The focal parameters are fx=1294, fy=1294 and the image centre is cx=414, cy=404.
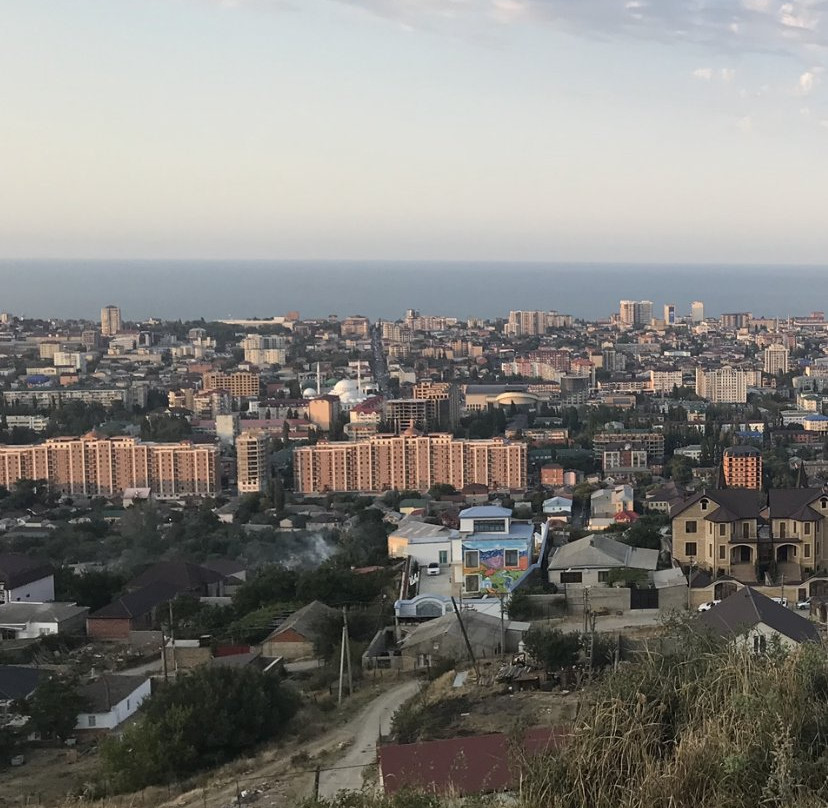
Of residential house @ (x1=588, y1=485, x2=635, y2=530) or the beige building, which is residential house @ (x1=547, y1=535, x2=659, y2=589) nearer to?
residential house @ (x1=588, y1=485, x2=635, y2=530)

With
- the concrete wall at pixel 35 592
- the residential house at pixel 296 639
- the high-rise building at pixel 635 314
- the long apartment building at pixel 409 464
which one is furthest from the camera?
the high-rise building at pixel 635 314

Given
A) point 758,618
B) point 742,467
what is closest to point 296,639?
point 758,618

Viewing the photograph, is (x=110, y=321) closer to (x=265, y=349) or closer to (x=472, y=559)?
(x=265, y=349)

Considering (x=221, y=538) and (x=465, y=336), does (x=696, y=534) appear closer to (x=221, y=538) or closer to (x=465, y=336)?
(x=221, y=538)

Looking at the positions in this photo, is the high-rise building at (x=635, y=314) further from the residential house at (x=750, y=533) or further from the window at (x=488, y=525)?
the residential house at (x=750, y=533)

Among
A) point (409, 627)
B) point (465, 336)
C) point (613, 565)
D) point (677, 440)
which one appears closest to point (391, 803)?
point (409, 627)

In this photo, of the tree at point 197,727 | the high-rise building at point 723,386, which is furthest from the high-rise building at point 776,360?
the tree at point 197,727
